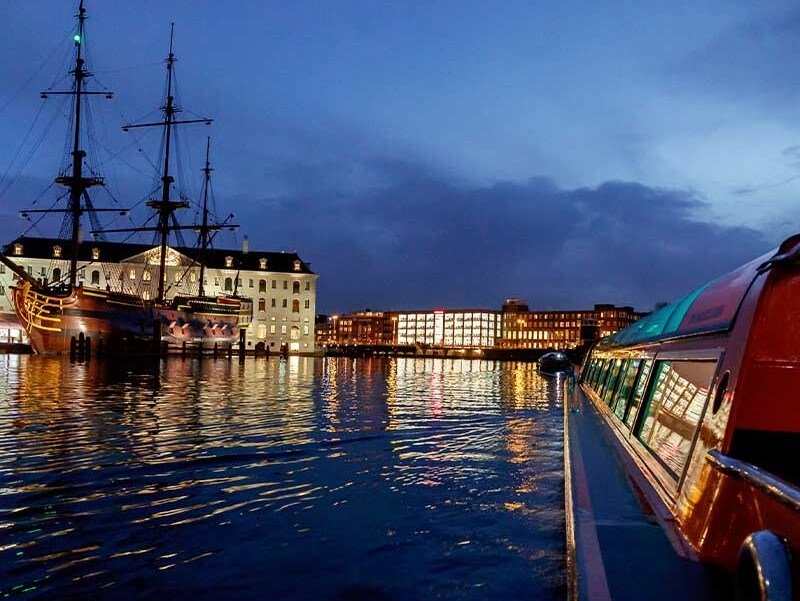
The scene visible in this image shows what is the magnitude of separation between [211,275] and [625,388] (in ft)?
362

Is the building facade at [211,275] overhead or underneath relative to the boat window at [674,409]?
overhead

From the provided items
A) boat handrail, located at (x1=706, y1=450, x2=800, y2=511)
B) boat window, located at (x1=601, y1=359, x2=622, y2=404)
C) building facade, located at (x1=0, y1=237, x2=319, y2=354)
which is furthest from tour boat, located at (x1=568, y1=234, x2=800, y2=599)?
building facade, located at (x1=0, y1=237, x2=319, y2=354)

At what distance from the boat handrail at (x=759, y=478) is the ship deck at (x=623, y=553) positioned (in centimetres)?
49

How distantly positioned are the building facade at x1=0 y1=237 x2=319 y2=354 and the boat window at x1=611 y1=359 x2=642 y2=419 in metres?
98.0

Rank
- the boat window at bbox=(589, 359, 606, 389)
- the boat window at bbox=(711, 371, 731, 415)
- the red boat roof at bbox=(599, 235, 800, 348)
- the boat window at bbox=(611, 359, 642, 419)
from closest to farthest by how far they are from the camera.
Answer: the boat window at bbox=(711, 371, 731, 415) → the red boat roof at bbox=(599, 235, 800, 348) → the boat window at bbox=(611, 359, 642, 419) → the boat window at bbox=(589, 359, 606, 389)

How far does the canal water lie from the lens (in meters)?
5.60

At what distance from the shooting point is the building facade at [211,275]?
105688mm

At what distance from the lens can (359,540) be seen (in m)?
6.79

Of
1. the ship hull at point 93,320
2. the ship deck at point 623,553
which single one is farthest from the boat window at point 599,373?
the ship hull at point 93,320

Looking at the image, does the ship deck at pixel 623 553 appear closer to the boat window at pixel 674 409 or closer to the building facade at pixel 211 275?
the boat window at pixel 674 409

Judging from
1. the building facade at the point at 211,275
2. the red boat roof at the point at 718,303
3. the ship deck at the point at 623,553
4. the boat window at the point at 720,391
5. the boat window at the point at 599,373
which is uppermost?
the building facade at the point at 211,275

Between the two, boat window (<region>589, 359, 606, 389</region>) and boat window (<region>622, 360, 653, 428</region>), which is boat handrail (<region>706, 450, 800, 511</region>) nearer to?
boat window (<region>622, 360, 653, 428</region>)

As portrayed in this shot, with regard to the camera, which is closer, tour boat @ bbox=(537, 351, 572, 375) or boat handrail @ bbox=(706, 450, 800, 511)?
boat handrail @ bbox=(706, 450, 800, 511)

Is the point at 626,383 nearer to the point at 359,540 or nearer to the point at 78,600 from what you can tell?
the point at 359,540
